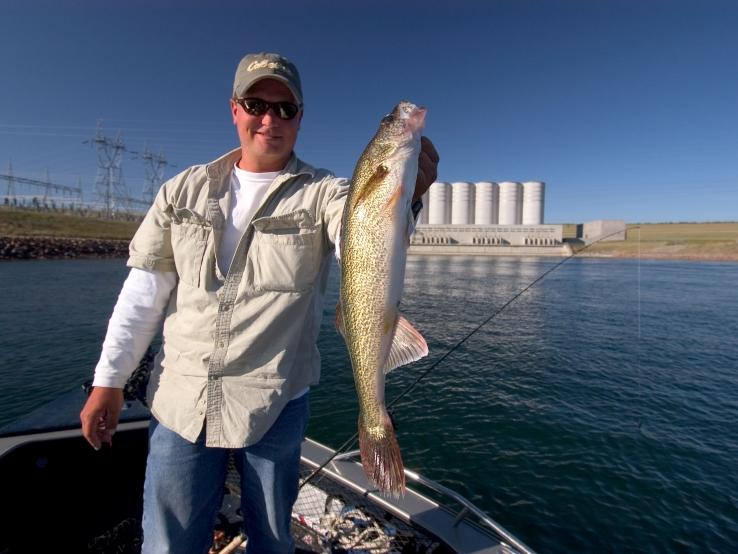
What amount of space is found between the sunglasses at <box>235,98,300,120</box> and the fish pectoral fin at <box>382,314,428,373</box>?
55.0 inches

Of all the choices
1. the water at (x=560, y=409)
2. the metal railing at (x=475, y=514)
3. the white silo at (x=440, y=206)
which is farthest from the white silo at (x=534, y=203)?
the metal railing at (x=475, y=514)

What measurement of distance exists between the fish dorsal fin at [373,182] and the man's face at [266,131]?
719mm

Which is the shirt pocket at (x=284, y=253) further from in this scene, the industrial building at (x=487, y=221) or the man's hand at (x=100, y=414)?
the industrial building at (x=487, y=221)

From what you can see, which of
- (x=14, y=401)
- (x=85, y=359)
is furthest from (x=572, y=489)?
(x=85, y=359)

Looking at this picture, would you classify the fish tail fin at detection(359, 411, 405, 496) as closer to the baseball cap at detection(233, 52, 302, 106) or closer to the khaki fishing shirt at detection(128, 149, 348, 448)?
the khaki fishing shirt at detection(128, 149, 348, 448)

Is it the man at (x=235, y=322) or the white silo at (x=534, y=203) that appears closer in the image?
the man at (x=235, y=322)

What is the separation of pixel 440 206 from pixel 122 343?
3874 inches

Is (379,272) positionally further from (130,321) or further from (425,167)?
(130,321)

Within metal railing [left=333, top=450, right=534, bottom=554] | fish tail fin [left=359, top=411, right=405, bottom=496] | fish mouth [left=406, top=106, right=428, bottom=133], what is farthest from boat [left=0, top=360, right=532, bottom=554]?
fish mouth [left=406, top=106, right=428, bottom=133]

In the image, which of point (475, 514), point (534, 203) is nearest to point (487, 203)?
point (534, 203)

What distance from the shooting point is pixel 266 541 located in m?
2.41

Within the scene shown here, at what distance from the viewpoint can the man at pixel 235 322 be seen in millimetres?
2234

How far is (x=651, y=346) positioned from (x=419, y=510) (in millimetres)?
17040

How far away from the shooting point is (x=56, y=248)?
5656 cm
